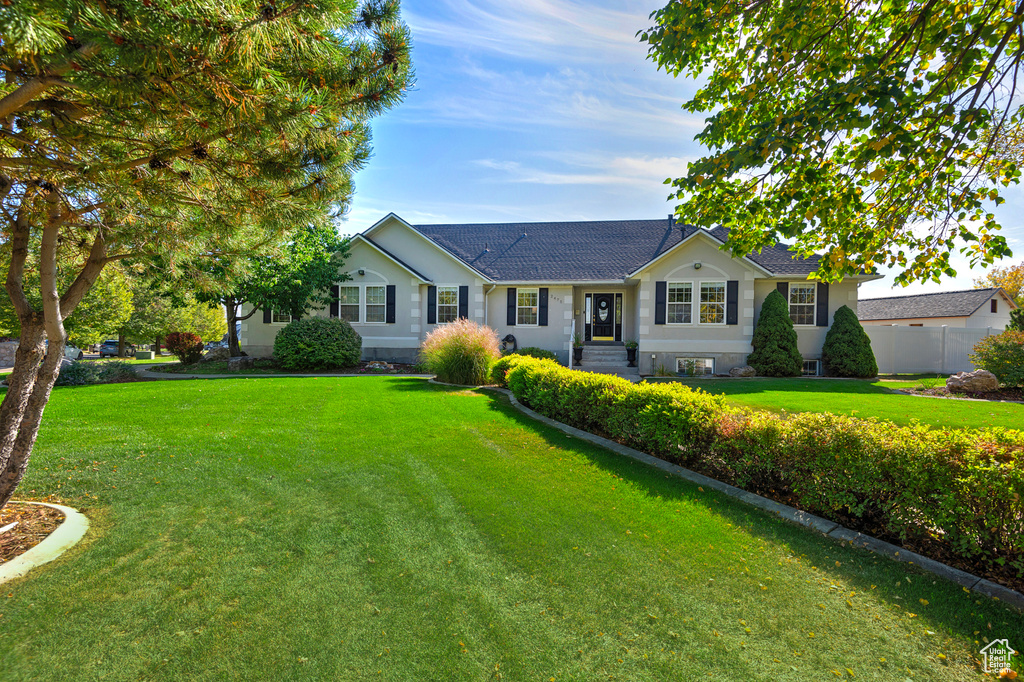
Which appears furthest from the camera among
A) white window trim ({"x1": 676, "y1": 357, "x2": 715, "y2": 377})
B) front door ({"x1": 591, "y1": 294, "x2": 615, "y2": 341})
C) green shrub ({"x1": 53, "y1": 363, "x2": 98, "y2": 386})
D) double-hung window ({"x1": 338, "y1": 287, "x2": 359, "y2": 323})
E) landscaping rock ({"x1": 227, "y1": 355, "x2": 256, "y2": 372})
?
front door ({"x1": 591, "y1": 294, "x2": 615, "y2": 341})

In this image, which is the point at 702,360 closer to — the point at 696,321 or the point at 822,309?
the point at 696,321

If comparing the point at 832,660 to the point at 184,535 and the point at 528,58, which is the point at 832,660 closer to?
the point at 184,535

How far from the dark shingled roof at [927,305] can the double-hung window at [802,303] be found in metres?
19.8

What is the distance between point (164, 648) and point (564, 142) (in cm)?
1075

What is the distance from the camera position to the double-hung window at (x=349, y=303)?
59.4 feet

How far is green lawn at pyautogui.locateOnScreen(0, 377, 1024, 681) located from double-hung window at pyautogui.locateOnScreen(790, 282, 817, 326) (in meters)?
13.9

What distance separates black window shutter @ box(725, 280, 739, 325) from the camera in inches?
617

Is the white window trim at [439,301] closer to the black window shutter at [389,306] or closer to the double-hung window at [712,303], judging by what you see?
the black window shutter at [389,306]

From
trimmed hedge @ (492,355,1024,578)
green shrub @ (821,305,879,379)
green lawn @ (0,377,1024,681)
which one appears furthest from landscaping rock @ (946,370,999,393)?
green lawn @ (0,377,1024,681)

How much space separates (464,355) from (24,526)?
880 cm

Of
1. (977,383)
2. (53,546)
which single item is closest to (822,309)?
(977,383)

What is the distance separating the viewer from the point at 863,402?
9.76 m

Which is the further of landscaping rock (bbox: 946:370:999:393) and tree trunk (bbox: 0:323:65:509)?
landscaping rock (bbox: 946:370:999:393)

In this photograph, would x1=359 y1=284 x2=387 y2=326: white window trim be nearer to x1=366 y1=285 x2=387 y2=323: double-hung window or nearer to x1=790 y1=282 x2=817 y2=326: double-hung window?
x1=366 y1=285 x2=387 y2=323: double-hung window
